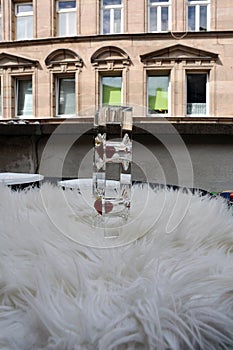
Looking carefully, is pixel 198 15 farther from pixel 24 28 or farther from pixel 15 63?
pixel 15 63

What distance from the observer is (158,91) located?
4070mm

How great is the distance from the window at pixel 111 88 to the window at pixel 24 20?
117cm

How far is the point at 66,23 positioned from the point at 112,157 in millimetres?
4352

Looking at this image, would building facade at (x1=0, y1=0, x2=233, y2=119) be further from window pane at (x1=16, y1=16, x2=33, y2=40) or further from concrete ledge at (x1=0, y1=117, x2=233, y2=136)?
concrete ledge at (x1=0, y1=117, x2=233, y2=136)

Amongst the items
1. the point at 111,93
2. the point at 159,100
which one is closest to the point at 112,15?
the point at 111,93

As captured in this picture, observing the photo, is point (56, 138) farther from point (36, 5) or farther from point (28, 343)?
point (36, 5)

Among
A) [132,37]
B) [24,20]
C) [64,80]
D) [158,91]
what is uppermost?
[24,20]

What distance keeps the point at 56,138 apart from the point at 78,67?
136 inches

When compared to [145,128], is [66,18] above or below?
above

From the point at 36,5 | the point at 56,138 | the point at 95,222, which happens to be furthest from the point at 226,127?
the point at 36,5

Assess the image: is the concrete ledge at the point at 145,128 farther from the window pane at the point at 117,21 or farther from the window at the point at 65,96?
the window pane at the point at 117,21

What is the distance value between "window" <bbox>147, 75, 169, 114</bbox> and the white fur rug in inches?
155

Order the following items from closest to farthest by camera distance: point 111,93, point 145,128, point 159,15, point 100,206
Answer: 1. point 100,206
2. point 145,128
3. point 159,15
4. point 111,93

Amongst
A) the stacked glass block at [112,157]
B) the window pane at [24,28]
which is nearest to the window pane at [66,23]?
the window pane at [24,28]
